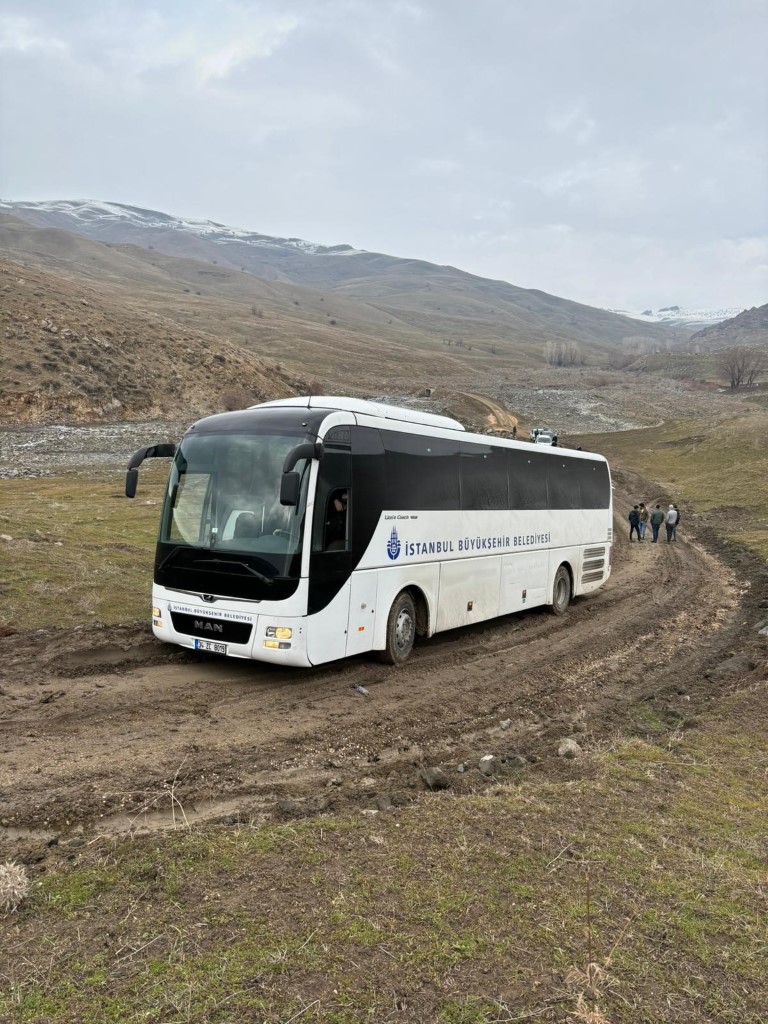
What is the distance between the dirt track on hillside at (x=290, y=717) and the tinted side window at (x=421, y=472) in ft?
8.41

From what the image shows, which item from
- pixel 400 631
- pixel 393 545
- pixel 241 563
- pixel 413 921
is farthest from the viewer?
pixel 400 631

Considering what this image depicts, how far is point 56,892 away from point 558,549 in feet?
42.6

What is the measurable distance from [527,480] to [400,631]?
5.14 metres

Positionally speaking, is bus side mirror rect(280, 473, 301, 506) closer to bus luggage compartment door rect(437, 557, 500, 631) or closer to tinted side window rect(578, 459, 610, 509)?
bus luggage compartment door rect(437, 557, 500, 631)

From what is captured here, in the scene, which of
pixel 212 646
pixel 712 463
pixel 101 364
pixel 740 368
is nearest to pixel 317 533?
pixel 212 646

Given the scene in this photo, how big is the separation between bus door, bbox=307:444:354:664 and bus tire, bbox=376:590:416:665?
1113 millimetres

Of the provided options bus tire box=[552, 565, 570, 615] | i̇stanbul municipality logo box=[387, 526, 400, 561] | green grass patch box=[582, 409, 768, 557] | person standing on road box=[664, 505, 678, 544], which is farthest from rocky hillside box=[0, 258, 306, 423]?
i̇stanbul municipality logo box=[387, 526, 400, 561]

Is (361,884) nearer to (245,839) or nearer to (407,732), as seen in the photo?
(245,839)

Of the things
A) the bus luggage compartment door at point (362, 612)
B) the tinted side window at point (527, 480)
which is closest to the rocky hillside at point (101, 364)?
the tinted side window at point (527, 480)

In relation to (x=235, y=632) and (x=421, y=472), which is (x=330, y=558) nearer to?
(x=235, y=632)

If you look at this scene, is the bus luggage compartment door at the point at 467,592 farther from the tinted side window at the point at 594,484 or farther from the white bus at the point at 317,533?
the tinted side window at the point at 594,484

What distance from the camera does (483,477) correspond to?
13016 millimetres

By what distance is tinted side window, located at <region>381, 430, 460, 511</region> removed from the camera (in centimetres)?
1072

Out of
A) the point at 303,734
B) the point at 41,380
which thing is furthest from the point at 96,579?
the point at 41,380
